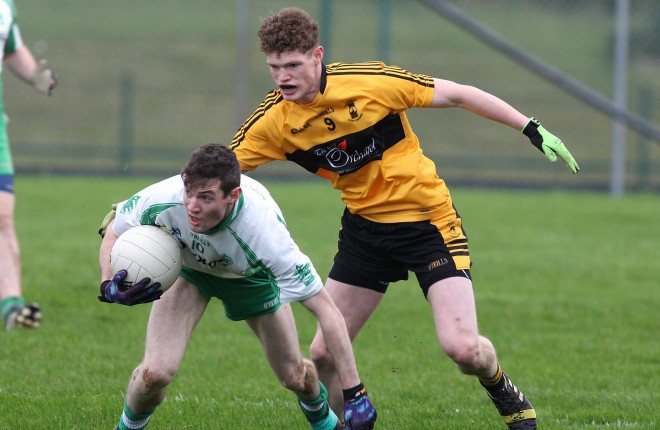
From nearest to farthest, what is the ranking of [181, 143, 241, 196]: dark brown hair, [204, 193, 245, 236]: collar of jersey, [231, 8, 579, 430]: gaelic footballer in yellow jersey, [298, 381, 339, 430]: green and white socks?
[181, 143, 241, 196]: dark brown hair → [204, 193, 245, 236]: collar of jersey → [231, 8, 579, 430]: gaelic footballer in yellow jersey → [298, 381, 339, 430]: green and white socks

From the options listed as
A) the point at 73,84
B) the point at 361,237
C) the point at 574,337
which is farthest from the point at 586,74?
the point at 361,237

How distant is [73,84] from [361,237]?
16.0 m

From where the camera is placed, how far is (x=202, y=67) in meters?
21.5

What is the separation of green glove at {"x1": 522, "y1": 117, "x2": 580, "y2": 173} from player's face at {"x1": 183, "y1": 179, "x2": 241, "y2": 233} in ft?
5.28

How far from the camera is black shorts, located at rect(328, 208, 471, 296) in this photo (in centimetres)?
576

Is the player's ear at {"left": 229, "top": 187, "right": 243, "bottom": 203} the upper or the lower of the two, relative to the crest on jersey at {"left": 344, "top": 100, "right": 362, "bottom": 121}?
lower

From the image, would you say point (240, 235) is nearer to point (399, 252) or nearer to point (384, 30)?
point (399, 252)

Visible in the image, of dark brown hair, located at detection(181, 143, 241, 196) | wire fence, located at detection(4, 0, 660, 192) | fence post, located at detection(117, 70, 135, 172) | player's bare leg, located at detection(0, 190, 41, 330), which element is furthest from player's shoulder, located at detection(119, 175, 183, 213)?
fence post, located at detection(117, 70, 135, 172)

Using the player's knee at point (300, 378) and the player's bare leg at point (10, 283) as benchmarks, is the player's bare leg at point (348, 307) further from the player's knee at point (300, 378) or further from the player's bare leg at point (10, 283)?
the player's bare leg at point (10, 283)

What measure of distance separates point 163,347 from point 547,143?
2.10 m

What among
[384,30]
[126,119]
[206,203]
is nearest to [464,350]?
[206,203]

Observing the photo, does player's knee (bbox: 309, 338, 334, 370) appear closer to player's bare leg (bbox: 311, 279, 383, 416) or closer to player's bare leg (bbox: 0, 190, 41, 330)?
player's bare leg (bbox: 311, 279, 383, 416)

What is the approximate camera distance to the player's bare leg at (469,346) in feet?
18.1

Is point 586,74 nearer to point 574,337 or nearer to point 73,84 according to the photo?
point 73,84
